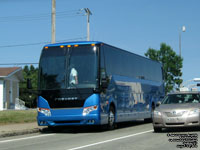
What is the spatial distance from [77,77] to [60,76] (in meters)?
0.72

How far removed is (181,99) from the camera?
1784 centimetres

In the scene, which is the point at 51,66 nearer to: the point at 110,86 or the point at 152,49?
the point at 110,86

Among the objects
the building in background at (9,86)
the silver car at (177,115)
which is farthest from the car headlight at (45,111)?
the building in background at (9,86)

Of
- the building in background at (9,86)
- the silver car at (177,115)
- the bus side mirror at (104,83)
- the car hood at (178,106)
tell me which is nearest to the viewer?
the silver car at (177,115)

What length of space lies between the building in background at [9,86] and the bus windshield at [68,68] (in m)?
32.8

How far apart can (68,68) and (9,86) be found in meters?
35.5

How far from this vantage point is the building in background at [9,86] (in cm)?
5031

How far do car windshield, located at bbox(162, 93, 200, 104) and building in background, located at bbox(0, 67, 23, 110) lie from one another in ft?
113

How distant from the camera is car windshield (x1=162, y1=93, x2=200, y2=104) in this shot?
17703mm

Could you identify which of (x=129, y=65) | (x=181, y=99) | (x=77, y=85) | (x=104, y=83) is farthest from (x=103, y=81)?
(x=129, y=65)

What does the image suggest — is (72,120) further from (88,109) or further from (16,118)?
(16,118)

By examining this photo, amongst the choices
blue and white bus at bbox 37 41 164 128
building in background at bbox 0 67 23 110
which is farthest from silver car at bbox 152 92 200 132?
building in background at bbox 0 67 23 110

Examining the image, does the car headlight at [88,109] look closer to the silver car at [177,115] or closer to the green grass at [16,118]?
the silver car at [177,115]

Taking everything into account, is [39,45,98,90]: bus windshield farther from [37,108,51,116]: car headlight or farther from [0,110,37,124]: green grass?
[0,110,37,124]: green grass
